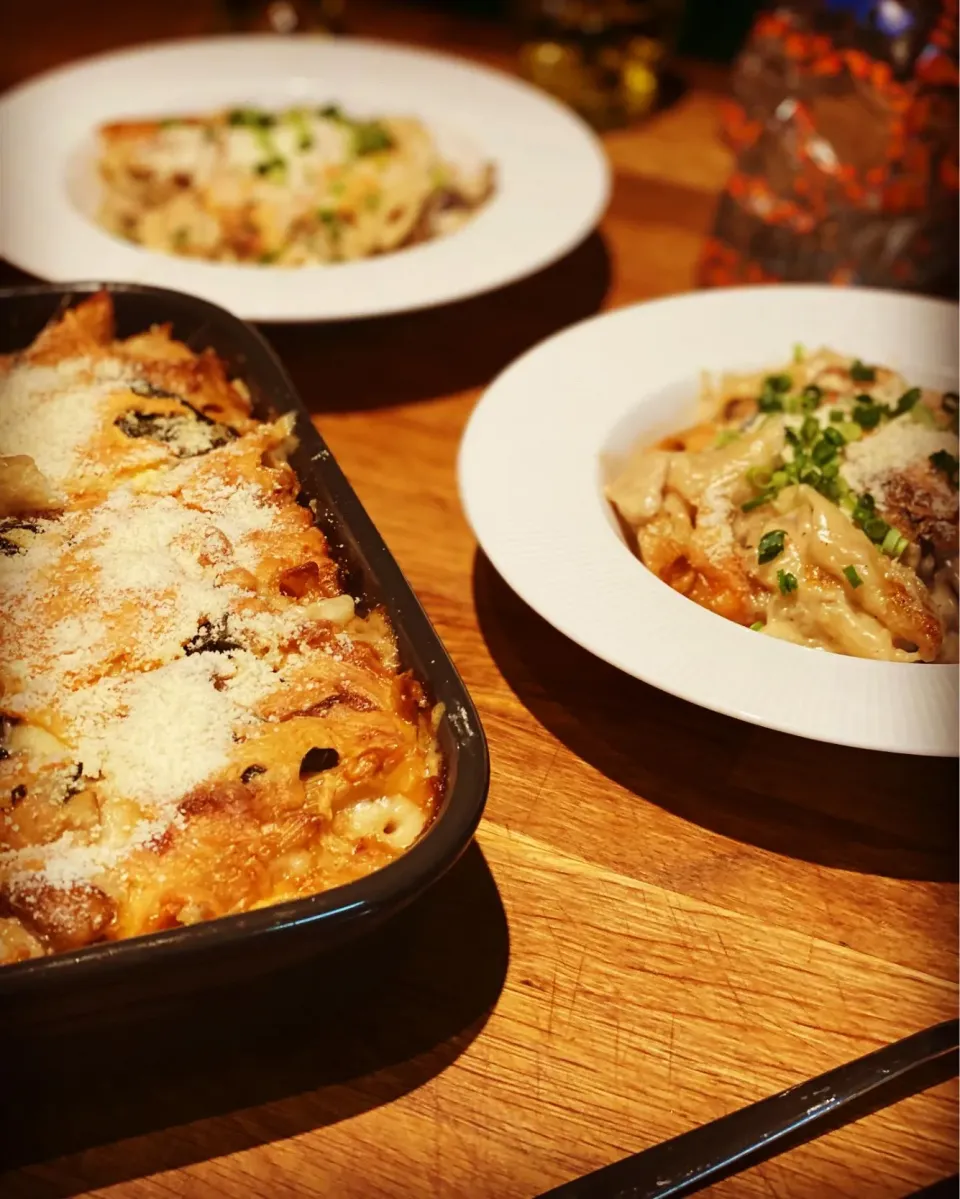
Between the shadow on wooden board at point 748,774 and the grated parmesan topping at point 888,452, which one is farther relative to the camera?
the grated parmesan topping at point 888,452

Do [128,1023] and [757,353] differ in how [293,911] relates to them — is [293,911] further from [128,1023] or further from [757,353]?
[757,353]

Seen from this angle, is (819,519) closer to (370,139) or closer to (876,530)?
(876,530)

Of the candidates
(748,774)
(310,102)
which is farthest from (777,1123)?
(310,102)

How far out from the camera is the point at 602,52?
2.83m

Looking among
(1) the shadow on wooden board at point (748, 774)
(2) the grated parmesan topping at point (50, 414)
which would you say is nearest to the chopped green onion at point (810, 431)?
(1) the shadow on wooden board at point (748, 774)

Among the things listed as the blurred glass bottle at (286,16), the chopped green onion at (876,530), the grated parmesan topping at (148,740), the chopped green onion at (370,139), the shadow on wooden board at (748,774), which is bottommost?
the shadow on wooden board at (748,774)

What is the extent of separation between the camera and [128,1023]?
0.86 m

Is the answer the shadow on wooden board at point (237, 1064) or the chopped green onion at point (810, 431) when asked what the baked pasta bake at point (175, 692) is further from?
the chopped green onion at point (810, 431)

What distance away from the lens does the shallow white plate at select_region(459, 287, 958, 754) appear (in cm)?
116

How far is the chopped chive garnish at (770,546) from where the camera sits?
53.7 inches

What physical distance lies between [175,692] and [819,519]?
770 millimetres

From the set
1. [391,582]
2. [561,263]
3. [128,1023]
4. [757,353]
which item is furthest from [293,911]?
[561,263]

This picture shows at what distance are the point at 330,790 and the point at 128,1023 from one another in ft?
0.79

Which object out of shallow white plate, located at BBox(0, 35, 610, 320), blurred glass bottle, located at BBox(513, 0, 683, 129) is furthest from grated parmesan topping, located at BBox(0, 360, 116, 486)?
blurred glass bottle, located at BBox(513, 0, 683, 129)
